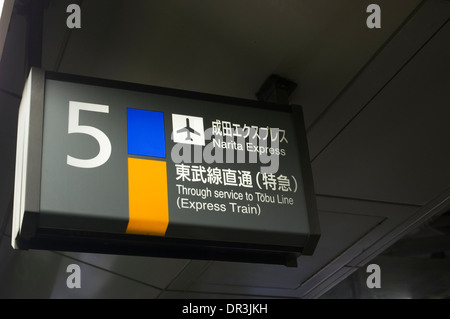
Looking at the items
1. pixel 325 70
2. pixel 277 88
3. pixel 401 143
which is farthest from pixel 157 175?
pixel 401 143

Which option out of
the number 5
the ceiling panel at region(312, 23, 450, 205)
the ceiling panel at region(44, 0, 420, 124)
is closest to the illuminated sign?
the number 5

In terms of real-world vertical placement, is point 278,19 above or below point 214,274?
above

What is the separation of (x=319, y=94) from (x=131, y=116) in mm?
1046

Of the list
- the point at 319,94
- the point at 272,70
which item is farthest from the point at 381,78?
the point at 272,70

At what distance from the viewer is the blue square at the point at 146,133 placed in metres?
2.20

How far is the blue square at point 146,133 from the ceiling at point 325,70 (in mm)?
513

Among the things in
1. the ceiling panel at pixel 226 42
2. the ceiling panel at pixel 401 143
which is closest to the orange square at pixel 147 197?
the ceiling panel at pixel 226 42

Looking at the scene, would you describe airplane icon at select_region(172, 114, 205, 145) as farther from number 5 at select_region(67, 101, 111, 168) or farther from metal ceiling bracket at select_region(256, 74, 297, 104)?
metal ceiling bracket at select_region(256, 74, 297, 104)

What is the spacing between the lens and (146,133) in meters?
2.23

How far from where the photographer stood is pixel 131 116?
2266 mm

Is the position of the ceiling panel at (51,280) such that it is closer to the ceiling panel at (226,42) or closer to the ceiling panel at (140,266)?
the ceiling panel at (140,266)

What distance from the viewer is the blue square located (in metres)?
2.20

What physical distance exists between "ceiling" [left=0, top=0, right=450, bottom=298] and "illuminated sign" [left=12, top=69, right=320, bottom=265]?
0.40 m
